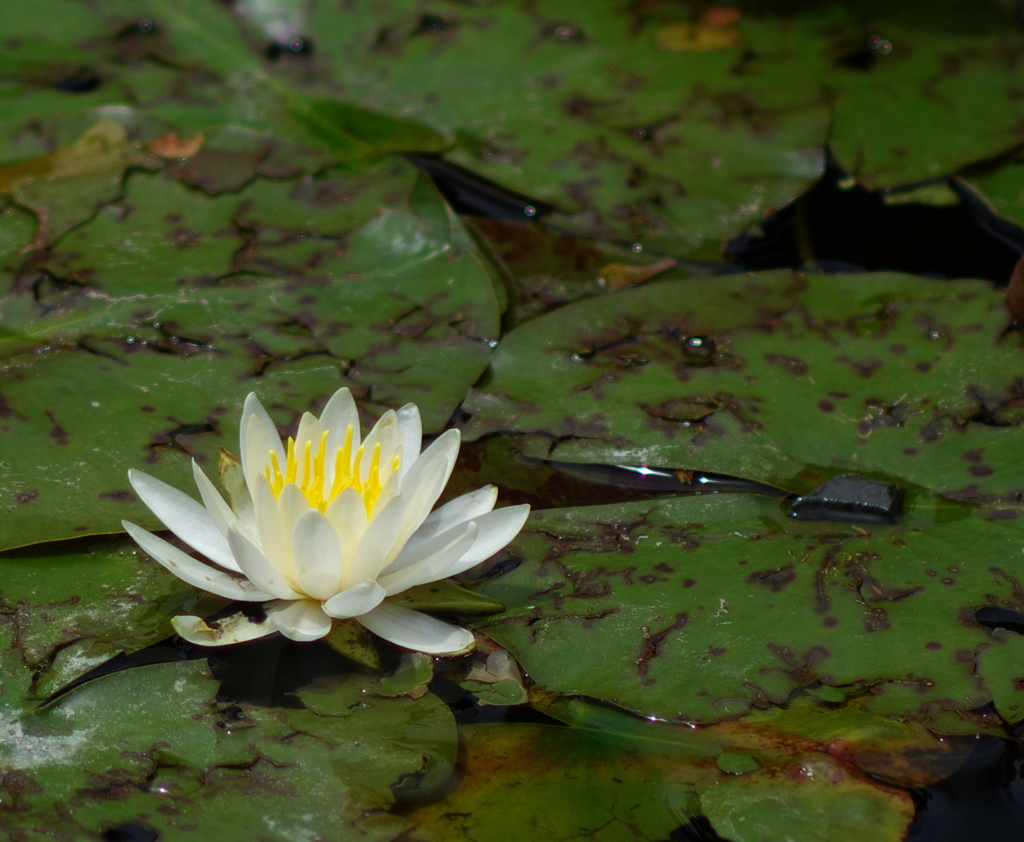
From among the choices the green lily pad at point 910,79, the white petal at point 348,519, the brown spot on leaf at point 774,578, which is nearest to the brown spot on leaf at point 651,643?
the brown spot on leaf at point 774,578

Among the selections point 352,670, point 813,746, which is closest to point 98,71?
point 352,670

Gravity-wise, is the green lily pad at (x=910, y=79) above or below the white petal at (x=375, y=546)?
above

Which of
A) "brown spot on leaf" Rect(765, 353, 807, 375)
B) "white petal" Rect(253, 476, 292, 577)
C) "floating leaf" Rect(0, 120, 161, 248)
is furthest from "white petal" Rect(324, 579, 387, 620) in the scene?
"floating leaf" Rect(0, 120, 161, 248)

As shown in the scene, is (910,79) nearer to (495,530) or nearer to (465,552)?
(495,530)

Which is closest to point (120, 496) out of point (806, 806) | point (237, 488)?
point (237, 488)

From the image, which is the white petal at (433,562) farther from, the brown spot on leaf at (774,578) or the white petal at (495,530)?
the brown spot on leaf at (774,578)

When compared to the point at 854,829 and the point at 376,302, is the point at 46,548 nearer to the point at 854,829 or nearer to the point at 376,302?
the point at 376,302
